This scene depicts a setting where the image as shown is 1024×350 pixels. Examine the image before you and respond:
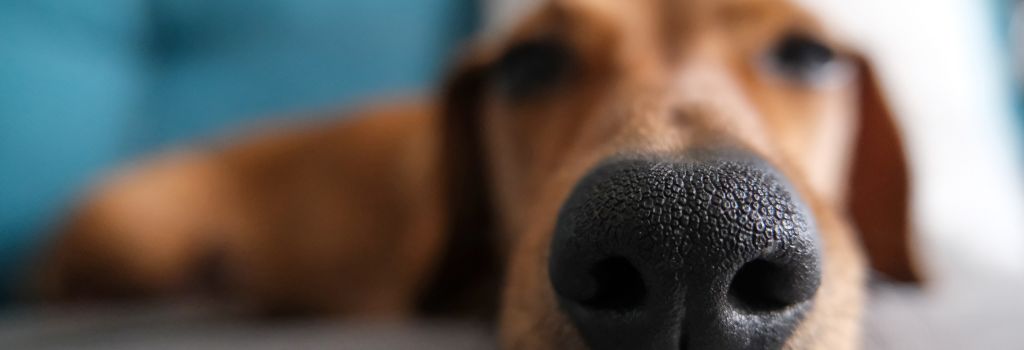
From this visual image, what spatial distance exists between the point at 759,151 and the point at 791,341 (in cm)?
21

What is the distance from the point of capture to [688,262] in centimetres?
52

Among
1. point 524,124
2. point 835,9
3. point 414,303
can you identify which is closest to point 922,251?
point 835,9

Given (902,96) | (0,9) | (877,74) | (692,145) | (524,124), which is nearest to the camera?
(692,145)

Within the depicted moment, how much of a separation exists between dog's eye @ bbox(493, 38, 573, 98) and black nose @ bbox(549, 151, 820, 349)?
607 millimetres

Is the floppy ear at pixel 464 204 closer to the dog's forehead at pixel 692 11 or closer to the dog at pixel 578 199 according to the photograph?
the dog at pixel 578 199

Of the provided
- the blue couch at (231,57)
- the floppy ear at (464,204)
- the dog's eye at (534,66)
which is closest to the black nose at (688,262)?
the dog's eye at (534,66)

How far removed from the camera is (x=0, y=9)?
1919 millimetres

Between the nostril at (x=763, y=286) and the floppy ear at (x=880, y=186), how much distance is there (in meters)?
0.82

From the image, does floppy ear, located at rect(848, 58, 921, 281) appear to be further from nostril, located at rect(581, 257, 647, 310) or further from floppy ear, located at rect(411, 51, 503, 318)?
nostril, located at rect(581, 257, 647, 310)

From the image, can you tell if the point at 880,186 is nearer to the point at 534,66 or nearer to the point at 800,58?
the point at 800,58

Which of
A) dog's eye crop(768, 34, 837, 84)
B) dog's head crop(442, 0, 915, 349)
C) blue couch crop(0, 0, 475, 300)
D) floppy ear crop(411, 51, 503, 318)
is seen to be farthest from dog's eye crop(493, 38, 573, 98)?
blue couch crop(0, 0, 475, 300)

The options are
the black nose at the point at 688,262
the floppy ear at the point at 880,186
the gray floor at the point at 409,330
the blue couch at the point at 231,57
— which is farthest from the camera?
the blue couch at the point at 231,57

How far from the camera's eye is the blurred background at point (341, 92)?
1248 mm

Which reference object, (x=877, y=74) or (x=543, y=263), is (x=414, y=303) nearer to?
(x=543, y=263)
